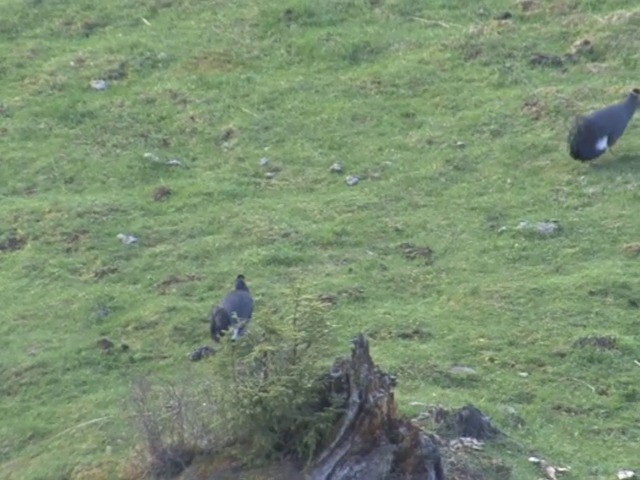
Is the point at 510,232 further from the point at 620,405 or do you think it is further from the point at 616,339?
the point at 620,405

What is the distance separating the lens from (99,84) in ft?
64.4

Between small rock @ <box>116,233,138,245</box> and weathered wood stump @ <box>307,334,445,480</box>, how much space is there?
262 inches

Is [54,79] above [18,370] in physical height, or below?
above

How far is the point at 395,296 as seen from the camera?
46.7 ft

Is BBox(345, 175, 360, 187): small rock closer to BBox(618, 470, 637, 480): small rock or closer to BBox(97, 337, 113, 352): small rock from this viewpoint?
BBox(97, 337, 113, 352): small rock

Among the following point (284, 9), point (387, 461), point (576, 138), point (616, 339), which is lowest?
point (387, 461)

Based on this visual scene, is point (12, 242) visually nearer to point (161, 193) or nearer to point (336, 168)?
point (161, 193)

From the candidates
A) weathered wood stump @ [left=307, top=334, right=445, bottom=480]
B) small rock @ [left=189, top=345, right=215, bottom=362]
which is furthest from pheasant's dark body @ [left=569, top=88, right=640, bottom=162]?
weathered wood stump @ [left=307, top=334, right=445, bottom=480]

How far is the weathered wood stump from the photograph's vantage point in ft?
30.8

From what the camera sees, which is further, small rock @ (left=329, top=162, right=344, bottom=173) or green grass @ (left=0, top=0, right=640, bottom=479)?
small rock @ (left=329, top=162, right=344, bottom=173)

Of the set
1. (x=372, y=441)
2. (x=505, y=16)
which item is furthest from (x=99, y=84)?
(x=372, y=441)

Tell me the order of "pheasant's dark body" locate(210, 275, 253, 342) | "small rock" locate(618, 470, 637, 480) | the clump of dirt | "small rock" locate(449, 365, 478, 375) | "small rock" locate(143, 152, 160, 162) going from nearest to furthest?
"small rock" locate(618, 470, 637, 480), "small rock" locate(449, 365, 478, 375), "pheasant's dark body" locate(210, 275, 253, 342), the clump of dirt, "small rock" locate(143, 152, 160, 162)


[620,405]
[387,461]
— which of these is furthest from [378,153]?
[387,461]

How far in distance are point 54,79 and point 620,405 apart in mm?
10053
